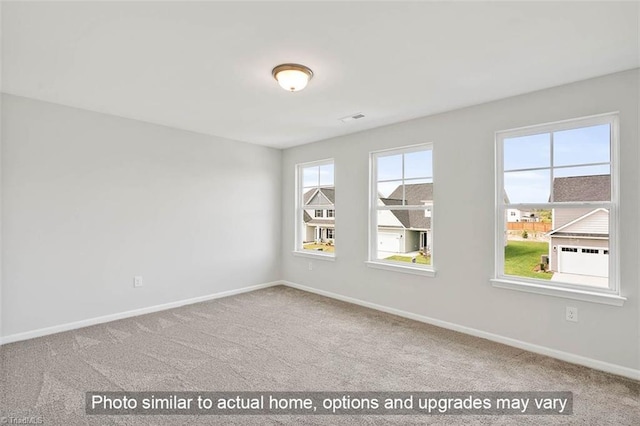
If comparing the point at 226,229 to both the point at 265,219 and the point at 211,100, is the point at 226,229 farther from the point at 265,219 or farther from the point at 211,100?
the point at 211,100

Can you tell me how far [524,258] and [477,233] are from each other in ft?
1.58

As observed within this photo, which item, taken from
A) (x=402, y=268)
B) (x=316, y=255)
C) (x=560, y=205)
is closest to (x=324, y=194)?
(x=316, y=255)

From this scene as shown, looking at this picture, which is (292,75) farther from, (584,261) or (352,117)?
(584,261)

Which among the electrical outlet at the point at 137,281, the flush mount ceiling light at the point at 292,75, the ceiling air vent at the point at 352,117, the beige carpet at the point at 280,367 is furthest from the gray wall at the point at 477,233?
the electrical outlet at the point at 137,281

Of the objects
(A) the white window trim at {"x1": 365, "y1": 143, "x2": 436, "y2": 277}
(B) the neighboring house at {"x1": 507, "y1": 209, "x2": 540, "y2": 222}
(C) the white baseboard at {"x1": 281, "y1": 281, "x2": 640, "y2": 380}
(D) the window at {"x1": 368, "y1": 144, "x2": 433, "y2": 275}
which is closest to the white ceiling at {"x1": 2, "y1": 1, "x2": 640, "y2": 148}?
(A) the white window trim at {"x1": 365, "y1": 143, "x2": 436, "y2": 277}

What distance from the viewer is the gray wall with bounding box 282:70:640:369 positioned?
2510mm

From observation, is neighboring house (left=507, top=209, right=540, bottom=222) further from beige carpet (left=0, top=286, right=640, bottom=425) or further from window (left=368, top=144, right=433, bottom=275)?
beige carpet (left=0, top=286, right=640, bottom=425)

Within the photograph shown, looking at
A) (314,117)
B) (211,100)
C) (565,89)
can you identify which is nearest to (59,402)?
(211,100)

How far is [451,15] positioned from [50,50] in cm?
275

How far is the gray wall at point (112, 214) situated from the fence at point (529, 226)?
145 inches

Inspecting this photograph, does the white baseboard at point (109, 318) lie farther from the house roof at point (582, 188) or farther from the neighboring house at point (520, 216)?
Result: the house roof at point (582, 188)

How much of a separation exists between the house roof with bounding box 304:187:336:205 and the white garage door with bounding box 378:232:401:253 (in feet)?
3.19

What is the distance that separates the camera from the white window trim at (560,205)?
2576 millimetres

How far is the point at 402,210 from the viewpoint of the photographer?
13.4 feet
